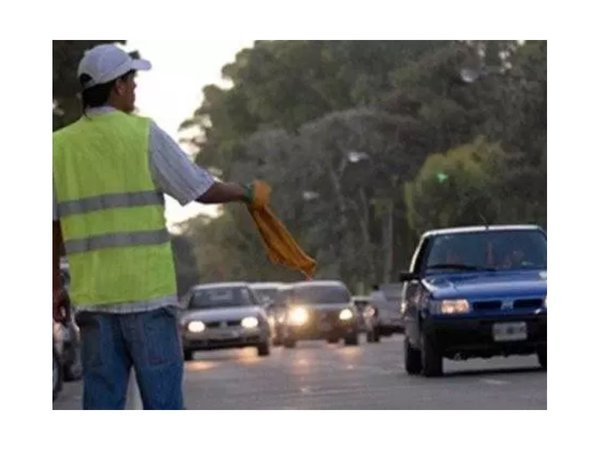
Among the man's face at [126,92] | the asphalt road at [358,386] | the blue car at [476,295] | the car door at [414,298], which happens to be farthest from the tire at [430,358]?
the man's face at [126,92]

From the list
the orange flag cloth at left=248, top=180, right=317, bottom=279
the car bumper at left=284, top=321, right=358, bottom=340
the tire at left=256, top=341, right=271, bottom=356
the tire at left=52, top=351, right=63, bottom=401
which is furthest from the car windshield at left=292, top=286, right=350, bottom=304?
the orange flag cloth at left=248, top=180, right=317, bottom=279

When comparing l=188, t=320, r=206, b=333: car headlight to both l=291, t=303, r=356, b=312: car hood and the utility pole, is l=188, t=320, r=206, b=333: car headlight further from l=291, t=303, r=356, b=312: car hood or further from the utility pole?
the utility pole

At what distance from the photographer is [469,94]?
107m

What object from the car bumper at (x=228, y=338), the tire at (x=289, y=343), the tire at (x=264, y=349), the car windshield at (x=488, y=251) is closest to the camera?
the car windshield at (x=488, y=251)

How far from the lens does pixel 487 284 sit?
86.9 feet

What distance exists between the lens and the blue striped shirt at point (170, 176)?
9.31 m

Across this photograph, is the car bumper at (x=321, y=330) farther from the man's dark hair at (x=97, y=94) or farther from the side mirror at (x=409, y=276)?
the man's dark hair at (x=97, y=94)

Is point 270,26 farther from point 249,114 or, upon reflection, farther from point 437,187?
point 249,114

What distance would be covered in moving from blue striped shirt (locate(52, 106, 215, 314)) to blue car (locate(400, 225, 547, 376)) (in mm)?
16878

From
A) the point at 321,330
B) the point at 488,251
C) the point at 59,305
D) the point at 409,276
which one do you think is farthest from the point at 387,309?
the point at 59,305

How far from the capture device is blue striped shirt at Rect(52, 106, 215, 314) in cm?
931

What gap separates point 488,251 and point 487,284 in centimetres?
109
